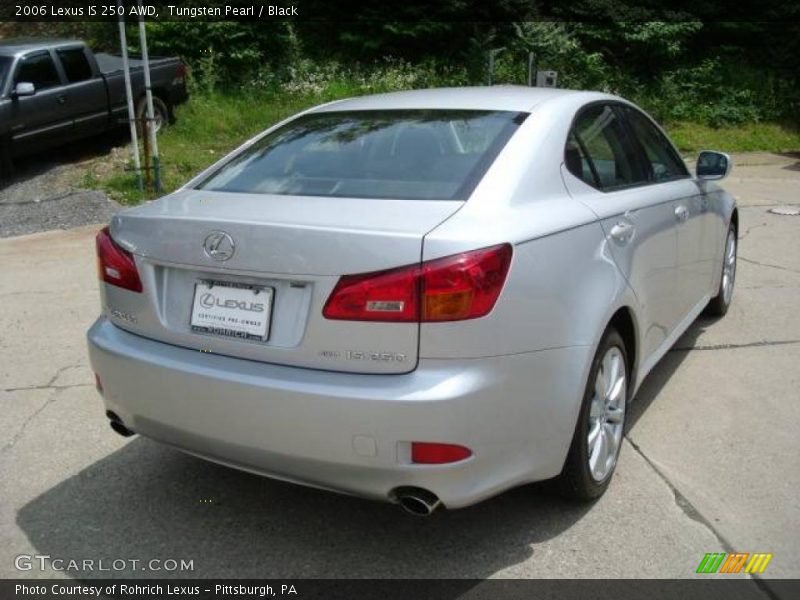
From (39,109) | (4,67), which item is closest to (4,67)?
(4,67)

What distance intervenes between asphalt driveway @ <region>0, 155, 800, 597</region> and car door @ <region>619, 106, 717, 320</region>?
21.3 inches

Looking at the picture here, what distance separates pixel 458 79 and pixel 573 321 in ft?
50.7

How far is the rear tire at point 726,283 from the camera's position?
539cm

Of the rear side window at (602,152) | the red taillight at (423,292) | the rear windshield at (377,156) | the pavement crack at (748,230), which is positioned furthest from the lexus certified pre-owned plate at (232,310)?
the pavement crack at (748,230)

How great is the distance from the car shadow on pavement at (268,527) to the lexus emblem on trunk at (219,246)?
112 centimetres

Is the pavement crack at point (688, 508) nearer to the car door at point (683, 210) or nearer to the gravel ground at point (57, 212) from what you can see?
the car door at point (683, 210)

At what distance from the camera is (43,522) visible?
126 inches

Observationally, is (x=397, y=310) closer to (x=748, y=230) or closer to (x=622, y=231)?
(x=622, y=231)

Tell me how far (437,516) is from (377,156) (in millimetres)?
1463

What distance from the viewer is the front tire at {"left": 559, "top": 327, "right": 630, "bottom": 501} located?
2.97 m

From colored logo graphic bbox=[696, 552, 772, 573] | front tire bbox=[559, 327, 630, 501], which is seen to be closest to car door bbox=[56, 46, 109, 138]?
front tire bbox=[559, 327, 630, 501]

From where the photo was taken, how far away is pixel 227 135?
13.8 m

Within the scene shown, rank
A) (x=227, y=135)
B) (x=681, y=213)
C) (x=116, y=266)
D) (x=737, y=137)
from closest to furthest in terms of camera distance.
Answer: (x=116, y=266) → (x=681, y=213) → (x=227, y=135) → (x=737, y=137)

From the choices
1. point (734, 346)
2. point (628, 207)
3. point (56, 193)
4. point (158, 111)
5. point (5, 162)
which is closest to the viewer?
point (628, 207)
